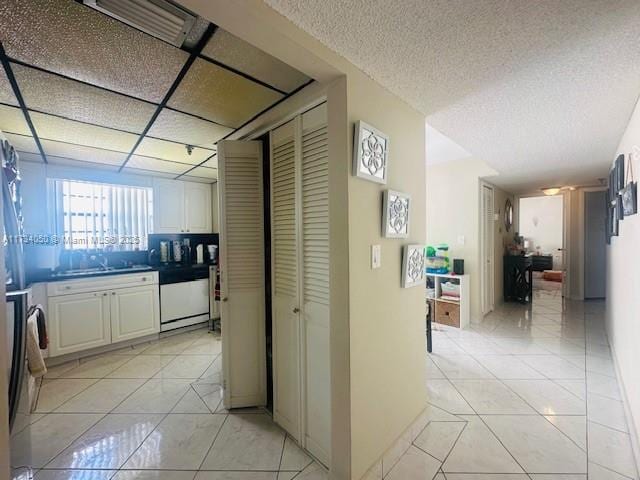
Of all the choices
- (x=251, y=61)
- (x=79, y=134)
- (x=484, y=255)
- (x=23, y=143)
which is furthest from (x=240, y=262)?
(x=484, y=255)

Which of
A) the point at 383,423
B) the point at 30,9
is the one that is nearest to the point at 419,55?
the point at 30,9

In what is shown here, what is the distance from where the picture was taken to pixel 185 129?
7.28 ft

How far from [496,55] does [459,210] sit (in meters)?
3.18

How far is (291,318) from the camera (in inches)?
71.3

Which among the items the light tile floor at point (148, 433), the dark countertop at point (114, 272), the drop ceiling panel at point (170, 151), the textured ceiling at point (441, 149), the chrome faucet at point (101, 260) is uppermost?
the textured ceiling at point (441, 149)

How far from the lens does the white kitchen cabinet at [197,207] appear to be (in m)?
4.21

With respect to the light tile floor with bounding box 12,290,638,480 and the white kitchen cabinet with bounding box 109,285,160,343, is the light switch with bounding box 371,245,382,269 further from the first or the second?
the white kitchen cabinet with bounding box 109,285,160,343

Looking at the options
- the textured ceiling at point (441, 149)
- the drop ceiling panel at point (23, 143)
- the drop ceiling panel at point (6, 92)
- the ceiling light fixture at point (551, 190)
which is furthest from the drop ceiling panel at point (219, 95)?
the ceiling light fixture at point (551, 190)

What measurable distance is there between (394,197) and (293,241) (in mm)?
668

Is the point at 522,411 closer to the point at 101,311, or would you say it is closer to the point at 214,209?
the point at 101,311

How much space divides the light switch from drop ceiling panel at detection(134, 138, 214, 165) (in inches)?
83.7

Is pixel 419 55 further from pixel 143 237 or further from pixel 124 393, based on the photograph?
pixel 143 237

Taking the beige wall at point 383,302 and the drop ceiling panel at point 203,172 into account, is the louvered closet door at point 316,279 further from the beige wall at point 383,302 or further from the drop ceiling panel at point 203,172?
the drop ceiling panel at point 203,172

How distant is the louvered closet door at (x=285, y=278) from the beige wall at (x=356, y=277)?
0.41 m
